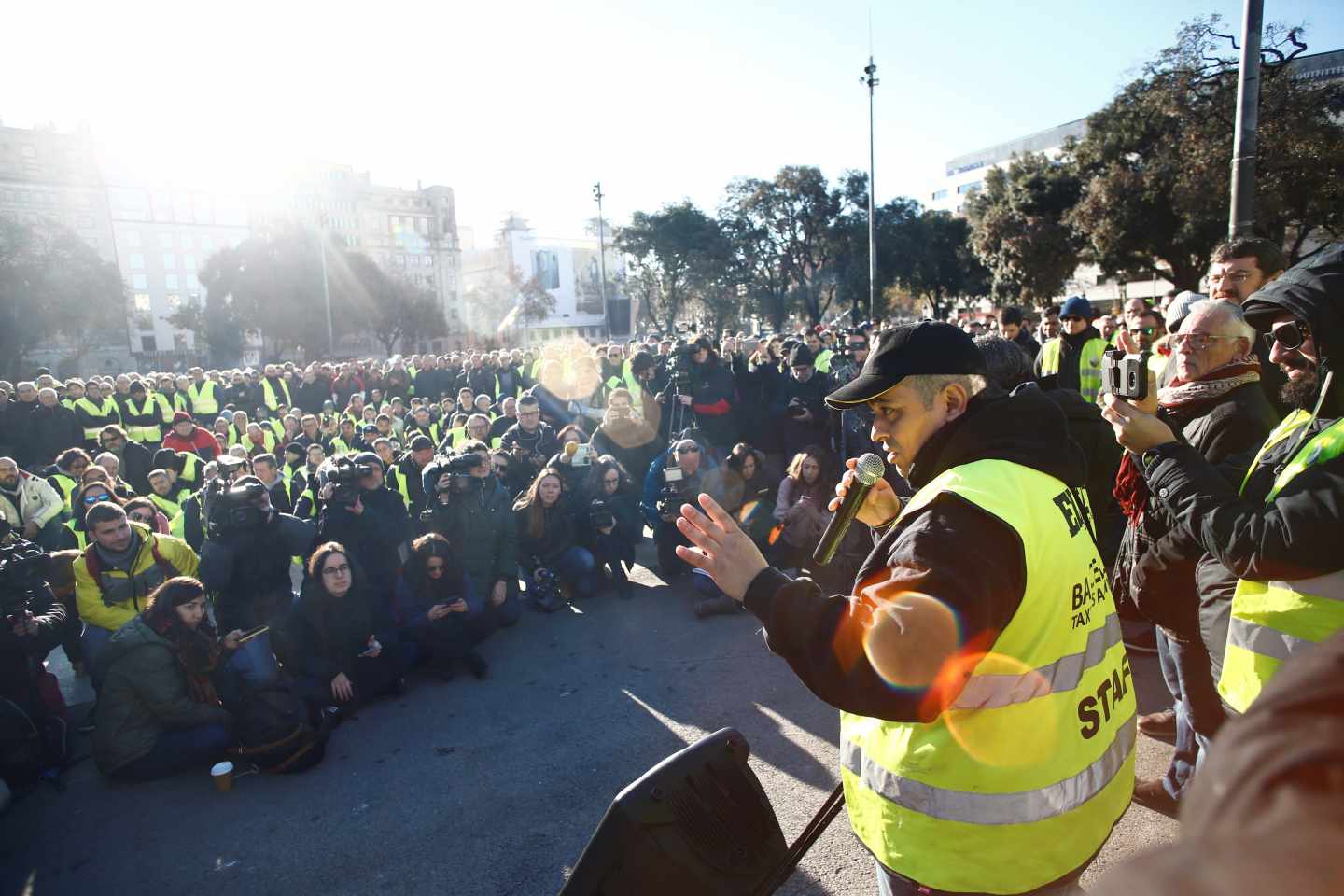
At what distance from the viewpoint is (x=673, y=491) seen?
23.5 ft

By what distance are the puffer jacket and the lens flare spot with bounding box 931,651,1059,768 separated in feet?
17.5

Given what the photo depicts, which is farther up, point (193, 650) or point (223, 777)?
point (193, 650)

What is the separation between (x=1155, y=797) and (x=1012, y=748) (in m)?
2.35

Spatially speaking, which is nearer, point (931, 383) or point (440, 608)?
point (931, 383)

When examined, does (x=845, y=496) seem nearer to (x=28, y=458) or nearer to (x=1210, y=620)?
(x=1210, y=620)

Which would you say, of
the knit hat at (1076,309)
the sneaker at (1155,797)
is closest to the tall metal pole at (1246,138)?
the knit hat at (1076,309)

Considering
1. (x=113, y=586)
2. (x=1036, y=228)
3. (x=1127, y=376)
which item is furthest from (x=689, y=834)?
(x=1036, y=228)

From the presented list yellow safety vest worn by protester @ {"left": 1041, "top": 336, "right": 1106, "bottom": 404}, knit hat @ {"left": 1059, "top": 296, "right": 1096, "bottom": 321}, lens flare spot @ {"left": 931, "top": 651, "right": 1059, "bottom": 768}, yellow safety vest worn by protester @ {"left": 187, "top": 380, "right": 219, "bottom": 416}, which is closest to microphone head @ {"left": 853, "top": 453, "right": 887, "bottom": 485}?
lens flare spot @ {"left": 931, "top": 651, "right": 1059, "bottom": 768}

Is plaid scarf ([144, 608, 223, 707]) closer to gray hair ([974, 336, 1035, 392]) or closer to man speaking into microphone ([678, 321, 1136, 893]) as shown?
man speaking into microphone ([678, 321, 1136, 893])

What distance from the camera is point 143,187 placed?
3004 inches

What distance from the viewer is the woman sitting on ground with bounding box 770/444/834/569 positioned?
246 inches

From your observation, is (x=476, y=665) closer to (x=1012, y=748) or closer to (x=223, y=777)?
(x=223, y=777)

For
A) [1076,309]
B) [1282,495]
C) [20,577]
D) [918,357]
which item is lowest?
[20,577]

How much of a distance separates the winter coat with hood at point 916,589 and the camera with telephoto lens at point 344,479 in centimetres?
512
